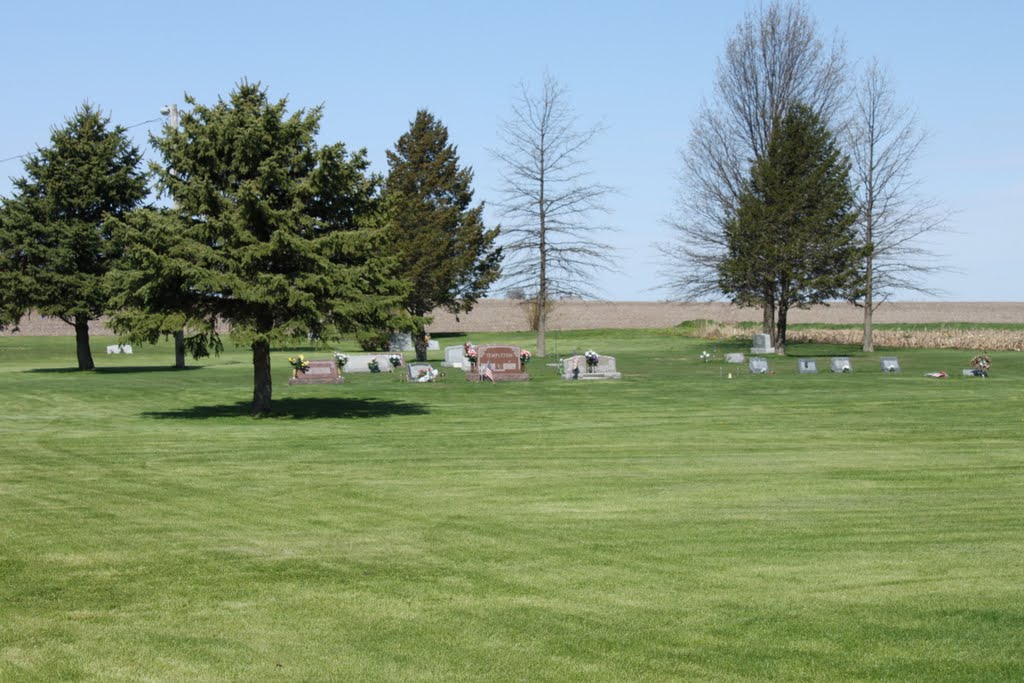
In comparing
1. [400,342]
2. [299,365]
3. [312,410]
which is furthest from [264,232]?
[400,342]

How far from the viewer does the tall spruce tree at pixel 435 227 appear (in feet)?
202

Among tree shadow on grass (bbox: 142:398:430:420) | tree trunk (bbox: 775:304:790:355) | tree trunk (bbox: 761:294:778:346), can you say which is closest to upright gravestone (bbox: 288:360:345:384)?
tree shadow on grass (bbox: 142:398:430:420)

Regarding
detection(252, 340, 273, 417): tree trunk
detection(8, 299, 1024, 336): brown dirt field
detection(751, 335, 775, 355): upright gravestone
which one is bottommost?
detection(252, 340, 273, 417): tree trunk

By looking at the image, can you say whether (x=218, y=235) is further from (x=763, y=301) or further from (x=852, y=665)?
(x=763, y=301)

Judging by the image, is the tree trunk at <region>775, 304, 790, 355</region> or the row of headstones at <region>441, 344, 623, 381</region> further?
the tree trunk at <region>775, 304, 790, 355</region>

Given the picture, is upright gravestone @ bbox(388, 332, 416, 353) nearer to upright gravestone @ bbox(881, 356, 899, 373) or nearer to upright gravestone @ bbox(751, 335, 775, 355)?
upright gravestone @ bbox(751, 335, 775, 355)

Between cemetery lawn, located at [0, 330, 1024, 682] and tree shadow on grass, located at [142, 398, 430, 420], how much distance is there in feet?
4.66

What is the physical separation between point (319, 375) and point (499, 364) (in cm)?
612

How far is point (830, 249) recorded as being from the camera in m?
56.6

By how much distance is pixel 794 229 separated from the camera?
186 feet

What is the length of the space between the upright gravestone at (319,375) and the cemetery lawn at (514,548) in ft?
37.1

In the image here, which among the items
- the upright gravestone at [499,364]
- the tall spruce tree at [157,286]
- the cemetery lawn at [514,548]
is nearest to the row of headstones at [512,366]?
the upright gravestone at [499,364]

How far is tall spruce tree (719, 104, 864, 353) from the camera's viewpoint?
56.5 m

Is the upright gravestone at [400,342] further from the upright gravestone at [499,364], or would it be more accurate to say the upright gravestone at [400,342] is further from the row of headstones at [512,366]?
the upright gravestone at [499,364]
